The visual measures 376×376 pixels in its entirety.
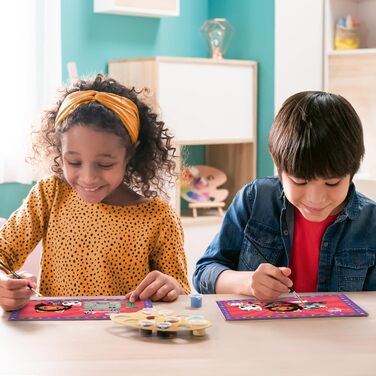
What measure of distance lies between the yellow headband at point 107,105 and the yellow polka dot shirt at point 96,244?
0.18m

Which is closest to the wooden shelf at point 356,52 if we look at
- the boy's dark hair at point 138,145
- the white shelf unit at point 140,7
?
the white shelf unit at point 140,7

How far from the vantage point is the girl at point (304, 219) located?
1523mm

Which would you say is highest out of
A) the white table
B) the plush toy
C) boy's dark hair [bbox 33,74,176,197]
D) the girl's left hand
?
boy's dark hair [bbox 33,74,176,197]

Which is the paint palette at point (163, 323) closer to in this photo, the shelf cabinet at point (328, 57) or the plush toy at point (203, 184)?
the shelf cabinet at point (328, 57)

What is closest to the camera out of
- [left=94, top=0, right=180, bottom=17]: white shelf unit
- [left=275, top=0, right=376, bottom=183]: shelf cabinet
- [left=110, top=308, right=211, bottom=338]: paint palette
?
[left=110, top=308, right=211, bottom=338]: paint palette

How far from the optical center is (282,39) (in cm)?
384

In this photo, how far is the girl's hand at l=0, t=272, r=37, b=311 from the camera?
1450mm

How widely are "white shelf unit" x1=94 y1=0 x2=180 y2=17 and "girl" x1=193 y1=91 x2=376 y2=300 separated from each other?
7.02 feet

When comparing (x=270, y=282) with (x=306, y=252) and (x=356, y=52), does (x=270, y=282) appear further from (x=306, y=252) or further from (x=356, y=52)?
(x=356, y=52)

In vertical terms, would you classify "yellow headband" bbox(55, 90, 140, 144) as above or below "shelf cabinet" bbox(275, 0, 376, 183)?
below

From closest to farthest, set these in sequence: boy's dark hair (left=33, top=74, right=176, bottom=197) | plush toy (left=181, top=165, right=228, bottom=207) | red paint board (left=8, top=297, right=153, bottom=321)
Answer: red paint board (left=8, top=297, right=153, bottom=321) → boy's dark hair (left=33, top=74, right=176, bottom=197) → plush toy (left=181, top=165, right=228, bottom=207)

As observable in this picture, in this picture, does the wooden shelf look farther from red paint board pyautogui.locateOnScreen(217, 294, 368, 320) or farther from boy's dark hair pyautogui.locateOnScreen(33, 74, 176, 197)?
red paint board pyautogui.locateOnScreen(217, 294, 368, 320)

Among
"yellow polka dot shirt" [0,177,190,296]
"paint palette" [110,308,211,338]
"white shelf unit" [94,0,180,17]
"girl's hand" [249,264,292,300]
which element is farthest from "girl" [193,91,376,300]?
"white shelf unit" [94,0,180,17]

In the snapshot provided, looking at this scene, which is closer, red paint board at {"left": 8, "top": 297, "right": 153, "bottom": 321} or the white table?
the white table
